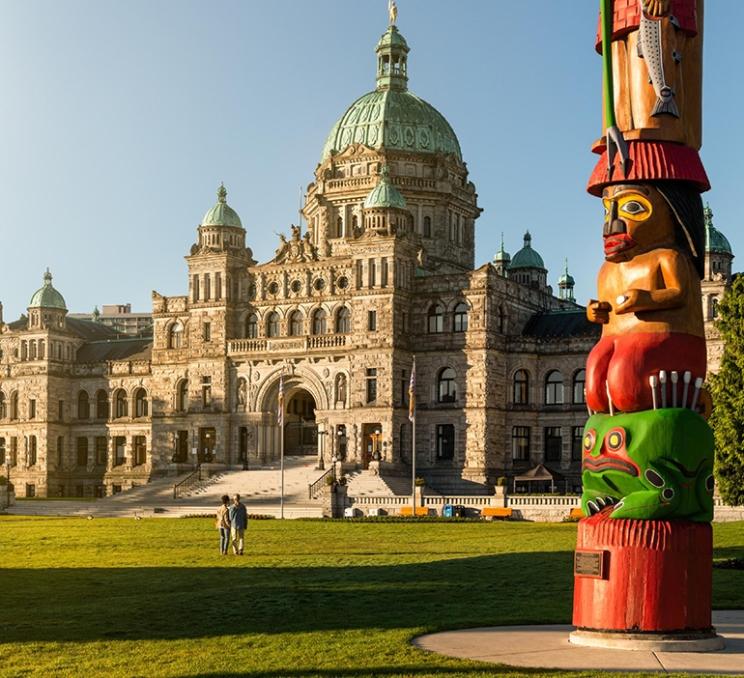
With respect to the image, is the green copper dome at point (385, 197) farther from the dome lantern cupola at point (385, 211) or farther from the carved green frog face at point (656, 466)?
the carved green frog face at point (656, 466)

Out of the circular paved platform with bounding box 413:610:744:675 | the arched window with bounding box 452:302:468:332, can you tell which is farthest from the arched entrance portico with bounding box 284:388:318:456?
the circular paved platform with bounding box 413:610:744:675

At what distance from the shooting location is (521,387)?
8881 cm

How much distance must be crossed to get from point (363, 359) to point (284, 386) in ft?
24.1

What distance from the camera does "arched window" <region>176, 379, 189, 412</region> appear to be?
9919 cm

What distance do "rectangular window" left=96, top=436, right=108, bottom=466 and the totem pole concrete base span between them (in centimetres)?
8718

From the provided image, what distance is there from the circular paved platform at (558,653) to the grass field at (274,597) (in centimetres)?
74

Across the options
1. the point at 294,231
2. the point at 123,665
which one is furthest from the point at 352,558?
the point at 294,231

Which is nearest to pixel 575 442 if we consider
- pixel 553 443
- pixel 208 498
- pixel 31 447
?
pixel 553 443

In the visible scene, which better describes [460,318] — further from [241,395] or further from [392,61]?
[392,61]

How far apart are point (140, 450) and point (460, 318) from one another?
30771mm

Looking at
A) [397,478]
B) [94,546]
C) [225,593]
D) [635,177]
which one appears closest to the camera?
[635,177]

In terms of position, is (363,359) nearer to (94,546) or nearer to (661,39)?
(94,546)

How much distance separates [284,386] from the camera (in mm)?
91062

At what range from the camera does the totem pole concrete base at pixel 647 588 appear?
22.5 metres
